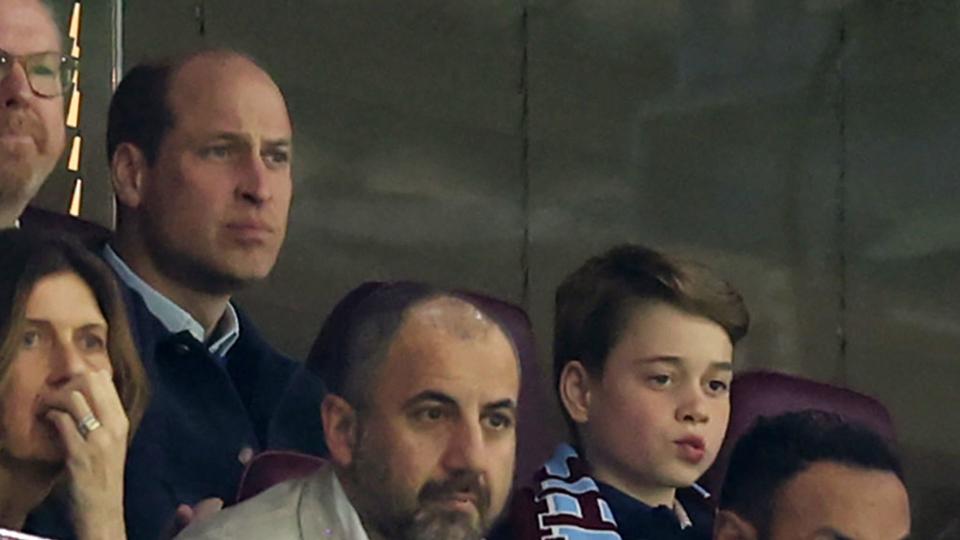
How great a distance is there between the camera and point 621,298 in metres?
7.73

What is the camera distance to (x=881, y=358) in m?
8.18

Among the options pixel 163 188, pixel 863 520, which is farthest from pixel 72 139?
pixel 863 520

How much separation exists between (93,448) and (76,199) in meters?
0.67

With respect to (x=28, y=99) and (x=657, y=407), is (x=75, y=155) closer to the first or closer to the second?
(x=28, y=99)

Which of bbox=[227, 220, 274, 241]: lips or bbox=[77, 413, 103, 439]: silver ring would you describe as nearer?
bbox=[77, 413, 103, 439]: silver ring

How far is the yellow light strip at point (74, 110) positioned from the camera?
22.7 ft

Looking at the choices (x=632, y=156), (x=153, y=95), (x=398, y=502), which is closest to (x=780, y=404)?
(x=632, y=156)

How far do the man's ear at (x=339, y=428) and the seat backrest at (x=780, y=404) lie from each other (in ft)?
3.82

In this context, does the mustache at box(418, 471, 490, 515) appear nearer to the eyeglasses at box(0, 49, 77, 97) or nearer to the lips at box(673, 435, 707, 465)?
the lips at box(673, 435, 707, 465)

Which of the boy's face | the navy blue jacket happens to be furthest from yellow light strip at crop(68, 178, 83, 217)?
the boy's face

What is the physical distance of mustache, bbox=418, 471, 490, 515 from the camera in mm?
7113

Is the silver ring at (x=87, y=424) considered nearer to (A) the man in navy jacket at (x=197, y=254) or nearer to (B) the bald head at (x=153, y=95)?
(A) the man in navy jacket at (x=197, y=254)

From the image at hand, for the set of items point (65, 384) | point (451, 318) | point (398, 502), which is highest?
point (451, 318)

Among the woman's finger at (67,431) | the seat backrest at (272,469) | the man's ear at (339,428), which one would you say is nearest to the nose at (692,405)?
the man's ear at (339,428)
